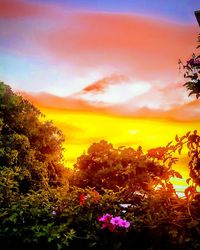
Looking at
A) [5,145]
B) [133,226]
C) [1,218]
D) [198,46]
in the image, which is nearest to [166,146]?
[133,226]

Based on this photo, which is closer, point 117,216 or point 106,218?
point 106,218

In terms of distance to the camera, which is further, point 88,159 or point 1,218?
point 88,159

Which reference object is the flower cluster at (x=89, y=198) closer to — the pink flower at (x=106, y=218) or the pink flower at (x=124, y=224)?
the pink flower at (x=106, y=218)

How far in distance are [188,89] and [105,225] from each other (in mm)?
1783

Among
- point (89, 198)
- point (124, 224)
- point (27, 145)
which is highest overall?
point (27, 145)

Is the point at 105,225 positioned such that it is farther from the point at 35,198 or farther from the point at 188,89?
the point at 188,89

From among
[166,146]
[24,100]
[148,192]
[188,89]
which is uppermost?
[24,100]

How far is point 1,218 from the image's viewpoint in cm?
455

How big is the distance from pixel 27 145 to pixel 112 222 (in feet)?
72.2

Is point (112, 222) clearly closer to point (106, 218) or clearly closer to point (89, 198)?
point (106, 218)

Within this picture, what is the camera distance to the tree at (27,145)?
24.9 m

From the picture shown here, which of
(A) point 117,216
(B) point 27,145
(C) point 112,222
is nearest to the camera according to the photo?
(C) point 112,222

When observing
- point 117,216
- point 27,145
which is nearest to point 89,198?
point 117,216

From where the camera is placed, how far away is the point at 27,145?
84.4 ft
